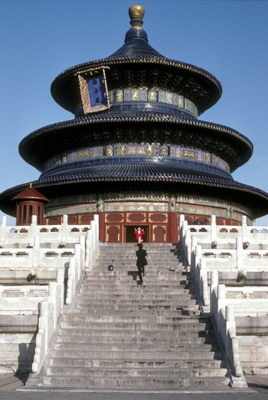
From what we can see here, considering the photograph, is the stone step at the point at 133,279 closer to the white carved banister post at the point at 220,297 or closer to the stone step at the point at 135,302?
the stone step at the point at 135,302

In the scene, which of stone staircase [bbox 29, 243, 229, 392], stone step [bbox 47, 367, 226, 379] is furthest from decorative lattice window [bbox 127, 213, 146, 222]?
stone step [bbox 47, 367, 226, 379]

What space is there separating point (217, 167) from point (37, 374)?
2588 cm

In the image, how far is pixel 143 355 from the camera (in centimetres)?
1139

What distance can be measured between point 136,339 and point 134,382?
66.1 inches

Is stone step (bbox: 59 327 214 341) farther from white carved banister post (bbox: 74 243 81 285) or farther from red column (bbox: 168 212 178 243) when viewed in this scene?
red column (bbox: 168 212 178 243)

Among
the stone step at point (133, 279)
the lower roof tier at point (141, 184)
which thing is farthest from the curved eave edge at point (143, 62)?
the stone step at point (133, 279)

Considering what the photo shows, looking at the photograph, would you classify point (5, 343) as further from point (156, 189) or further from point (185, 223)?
point (156, 189)

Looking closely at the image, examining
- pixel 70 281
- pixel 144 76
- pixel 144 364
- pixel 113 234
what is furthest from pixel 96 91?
pixel 144 364

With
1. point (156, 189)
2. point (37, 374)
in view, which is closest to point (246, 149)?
point (156, 189)

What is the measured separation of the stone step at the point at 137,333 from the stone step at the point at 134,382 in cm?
182

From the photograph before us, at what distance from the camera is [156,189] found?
30234 mm

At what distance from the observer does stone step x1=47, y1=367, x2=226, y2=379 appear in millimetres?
10656

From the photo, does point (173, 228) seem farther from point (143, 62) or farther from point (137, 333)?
point (137, 333)

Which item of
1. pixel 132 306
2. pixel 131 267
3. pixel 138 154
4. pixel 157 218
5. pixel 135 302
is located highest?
pixel 138 154
